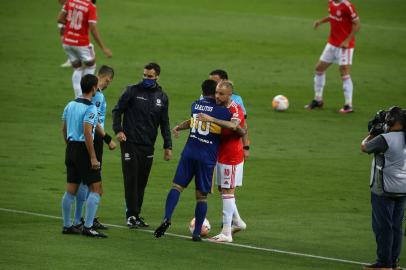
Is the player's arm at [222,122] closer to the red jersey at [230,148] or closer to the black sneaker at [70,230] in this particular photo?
the red jersey at [230,148]

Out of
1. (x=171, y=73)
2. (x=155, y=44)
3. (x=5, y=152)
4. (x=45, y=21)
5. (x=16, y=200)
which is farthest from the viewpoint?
(x=45, y=21)

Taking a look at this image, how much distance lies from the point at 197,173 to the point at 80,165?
159 cm

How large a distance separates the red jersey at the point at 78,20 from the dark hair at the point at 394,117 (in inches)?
499

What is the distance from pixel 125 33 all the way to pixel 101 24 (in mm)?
1745

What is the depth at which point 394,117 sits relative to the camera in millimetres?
12430

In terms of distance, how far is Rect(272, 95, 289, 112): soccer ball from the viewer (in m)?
26.1

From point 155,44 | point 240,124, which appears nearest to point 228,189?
point 240,124

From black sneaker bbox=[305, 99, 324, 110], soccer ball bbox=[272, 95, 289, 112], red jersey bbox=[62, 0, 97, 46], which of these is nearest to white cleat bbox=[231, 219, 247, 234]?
red jersey bbox=[62, 0, 97, 46]

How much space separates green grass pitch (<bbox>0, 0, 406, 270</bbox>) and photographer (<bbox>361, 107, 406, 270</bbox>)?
746 mm

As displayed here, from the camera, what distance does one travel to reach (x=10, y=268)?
38.3ft

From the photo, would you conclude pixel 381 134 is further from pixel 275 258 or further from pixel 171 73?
pixel 171 73

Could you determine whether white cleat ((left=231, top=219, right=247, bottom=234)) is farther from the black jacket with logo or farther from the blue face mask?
the blue face mask

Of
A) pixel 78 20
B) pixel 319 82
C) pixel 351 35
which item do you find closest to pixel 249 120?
pixel 319 82

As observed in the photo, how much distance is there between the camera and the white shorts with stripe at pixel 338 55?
25750 mm
